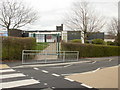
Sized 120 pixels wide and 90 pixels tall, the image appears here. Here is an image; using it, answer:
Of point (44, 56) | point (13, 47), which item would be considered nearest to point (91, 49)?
point (44, 56)

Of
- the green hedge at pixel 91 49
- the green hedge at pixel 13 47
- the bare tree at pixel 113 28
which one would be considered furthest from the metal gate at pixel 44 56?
the bare tree at pixel 113 28

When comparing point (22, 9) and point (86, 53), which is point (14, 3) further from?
point (86, 53)

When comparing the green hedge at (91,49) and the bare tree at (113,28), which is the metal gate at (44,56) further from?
the bare tree at (113,28)

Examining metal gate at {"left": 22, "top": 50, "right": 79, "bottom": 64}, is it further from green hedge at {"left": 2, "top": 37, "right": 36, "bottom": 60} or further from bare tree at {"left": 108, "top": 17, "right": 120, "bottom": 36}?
bare tree at {"left": 108, "top": 17, "right": 120, "bottom": 36}

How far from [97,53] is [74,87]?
646 inches

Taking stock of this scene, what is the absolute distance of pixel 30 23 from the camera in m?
21.9

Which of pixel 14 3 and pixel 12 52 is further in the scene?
pixel 14 3

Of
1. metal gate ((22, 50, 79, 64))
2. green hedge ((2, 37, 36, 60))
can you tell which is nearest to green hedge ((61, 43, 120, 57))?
metal gate ((22, 50, 79, 64))

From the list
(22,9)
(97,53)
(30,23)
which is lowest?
(97,53)

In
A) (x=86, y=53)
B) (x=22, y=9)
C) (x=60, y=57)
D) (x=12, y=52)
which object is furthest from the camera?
(x=22, y=9)

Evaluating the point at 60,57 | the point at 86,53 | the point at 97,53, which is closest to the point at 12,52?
the point at 60,57

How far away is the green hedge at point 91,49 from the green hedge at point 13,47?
4.88 m

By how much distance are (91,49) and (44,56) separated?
885cm

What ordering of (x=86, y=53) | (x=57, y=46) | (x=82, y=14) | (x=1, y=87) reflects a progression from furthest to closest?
(x=82, y=14)
(x=86, y=53)
(x=57, y=46)
(x=1, y=87)
